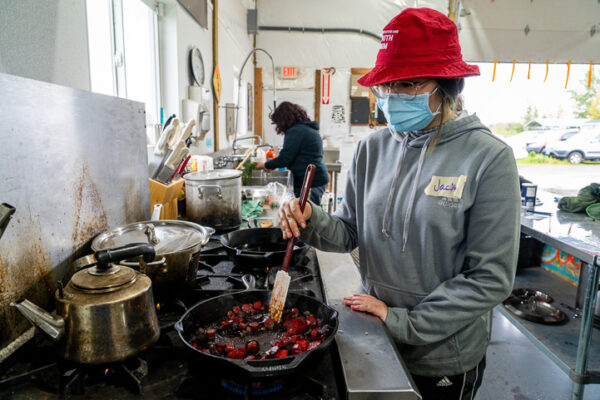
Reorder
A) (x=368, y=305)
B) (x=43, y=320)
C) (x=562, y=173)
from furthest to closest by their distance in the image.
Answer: (x=562, y=173), (x=368, y=305), (x=43, y=320)

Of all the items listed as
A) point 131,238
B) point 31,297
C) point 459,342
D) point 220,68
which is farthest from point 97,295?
point 220,68

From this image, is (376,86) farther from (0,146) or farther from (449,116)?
(0,146)

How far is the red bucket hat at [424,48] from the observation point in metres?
1.04

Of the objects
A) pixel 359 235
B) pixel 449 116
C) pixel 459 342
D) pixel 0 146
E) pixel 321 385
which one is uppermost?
pixel 449 116

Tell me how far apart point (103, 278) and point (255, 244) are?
0.87 m

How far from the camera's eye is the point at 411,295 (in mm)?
1159

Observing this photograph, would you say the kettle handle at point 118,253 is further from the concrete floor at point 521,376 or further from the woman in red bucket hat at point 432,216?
the concrete floor at point 521,376

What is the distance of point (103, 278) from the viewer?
30.5 inches

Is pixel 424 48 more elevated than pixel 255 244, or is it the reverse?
pixel 424 48

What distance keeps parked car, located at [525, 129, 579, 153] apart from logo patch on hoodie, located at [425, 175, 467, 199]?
31.5 ft

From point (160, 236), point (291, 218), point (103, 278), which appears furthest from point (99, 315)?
point (291, 218)

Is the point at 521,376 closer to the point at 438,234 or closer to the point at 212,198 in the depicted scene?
the point at 438,234

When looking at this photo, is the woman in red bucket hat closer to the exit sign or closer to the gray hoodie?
the gray hoodie

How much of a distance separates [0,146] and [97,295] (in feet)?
1.28
